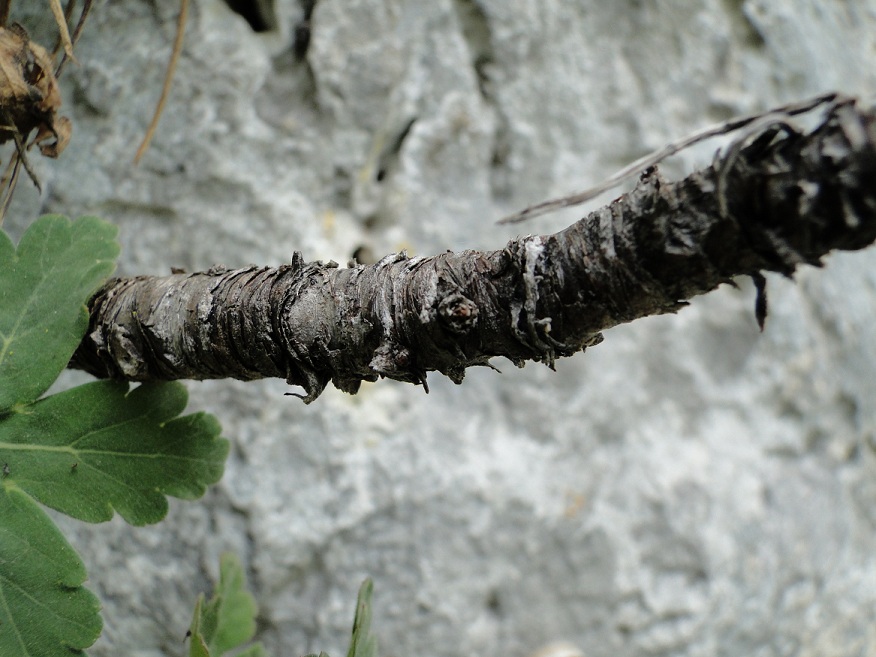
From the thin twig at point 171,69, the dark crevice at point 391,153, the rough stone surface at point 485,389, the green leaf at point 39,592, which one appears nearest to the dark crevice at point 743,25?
the rough stone surface at point 485,389

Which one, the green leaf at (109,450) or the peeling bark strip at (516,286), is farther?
the green leaf at (109,450)

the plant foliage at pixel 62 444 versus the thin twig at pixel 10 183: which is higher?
the thin twig at pixel 10 183

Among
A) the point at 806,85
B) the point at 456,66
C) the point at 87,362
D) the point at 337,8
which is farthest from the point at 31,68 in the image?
the point at 806,85

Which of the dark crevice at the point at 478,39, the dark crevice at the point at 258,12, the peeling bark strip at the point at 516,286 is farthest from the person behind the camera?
the dark crevice at the point at 478,39

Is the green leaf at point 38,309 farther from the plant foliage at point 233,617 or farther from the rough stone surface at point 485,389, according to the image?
the rough stone surface at point 485,389

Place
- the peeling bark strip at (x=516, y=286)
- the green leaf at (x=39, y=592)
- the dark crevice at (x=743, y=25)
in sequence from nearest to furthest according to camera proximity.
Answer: the peeling bark strip at (x=516, y=286) < the green leaf at (x=39, y=592) < the dark crevice at (x=743, y=25)

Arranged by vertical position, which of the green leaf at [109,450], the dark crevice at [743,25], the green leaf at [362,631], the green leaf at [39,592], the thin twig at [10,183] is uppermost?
the dark crevice at [743,25]

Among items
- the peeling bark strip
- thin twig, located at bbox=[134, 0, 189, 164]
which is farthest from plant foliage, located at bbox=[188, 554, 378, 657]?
thin twig, located at bbox=[134, 0, 189, 164]

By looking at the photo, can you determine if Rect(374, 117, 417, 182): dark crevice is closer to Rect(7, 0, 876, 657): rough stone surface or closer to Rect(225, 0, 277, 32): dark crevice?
Rect(7, 0, 876, 657): rough stone surface

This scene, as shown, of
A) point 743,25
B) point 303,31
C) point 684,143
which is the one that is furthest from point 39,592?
point 743,25

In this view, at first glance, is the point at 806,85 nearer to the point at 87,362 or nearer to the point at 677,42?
the point at 677,42
